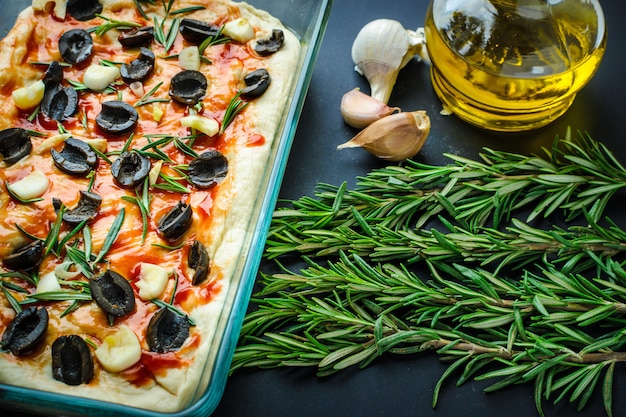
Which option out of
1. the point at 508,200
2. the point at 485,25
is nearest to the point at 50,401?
the point at 508,200

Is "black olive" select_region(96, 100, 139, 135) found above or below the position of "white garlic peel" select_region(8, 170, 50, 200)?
above

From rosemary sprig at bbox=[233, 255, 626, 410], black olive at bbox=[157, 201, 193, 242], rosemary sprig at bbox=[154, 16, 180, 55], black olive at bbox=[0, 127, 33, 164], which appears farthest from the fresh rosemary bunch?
black olive at bbox=[0, 127, 33, 164]

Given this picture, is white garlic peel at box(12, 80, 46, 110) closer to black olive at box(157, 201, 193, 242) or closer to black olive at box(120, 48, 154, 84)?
black olive at box(120, 48, 154, 84)

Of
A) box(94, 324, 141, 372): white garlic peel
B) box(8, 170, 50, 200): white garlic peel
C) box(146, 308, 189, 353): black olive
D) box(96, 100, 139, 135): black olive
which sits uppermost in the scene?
box(96, 100, 139, 135): black olive

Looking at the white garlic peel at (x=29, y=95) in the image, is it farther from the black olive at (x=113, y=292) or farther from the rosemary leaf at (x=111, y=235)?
the black olive at (x=113, y=292)

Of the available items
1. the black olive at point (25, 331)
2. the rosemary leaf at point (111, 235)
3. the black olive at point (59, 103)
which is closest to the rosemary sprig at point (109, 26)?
the black olive at point (59, 103)

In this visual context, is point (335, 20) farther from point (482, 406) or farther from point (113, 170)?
point (482, 406)

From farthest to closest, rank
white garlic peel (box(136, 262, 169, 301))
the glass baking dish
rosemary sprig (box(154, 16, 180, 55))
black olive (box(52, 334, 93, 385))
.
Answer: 1. rosemary sprig (box(154, 16, 180, 55))
2. white garlic peel (box(136, 262, 169, 301))
3. black olive (box(52, 334, 93, 385))
4. the glass baking dish
